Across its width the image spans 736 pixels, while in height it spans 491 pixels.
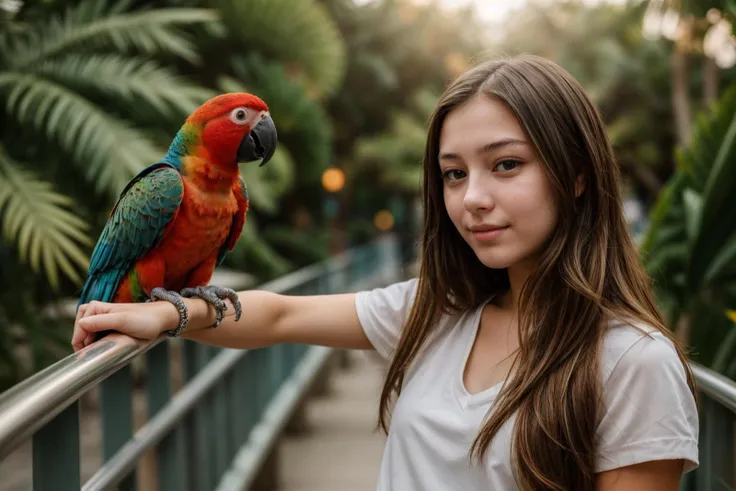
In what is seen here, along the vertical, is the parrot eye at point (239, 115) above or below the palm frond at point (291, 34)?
below

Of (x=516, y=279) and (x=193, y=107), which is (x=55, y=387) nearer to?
(x=516, y=279)

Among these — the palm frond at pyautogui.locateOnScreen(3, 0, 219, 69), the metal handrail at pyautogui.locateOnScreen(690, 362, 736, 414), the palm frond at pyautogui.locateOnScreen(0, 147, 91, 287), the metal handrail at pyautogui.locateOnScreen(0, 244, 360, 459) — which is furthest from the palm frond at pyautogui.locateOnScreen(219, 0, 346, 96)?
the metal handrail at pyautogui.locateOnScreen(690, 362, 736, 414)

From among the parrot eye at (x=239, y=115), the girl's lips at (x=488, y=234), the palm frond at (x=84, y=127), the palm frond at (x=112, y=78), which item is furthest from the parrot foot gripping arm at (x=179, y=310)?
the palm frond at (x=112, y=78)

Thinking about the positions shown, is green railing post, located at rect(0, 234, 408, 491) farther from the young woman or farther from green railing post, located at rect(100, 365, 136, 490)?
the young woman

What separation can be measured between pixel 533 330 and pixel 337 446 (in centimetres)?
580

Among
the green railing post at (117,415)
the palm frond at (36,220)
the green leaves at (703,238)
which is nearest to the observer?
the green railing post at (117,415)

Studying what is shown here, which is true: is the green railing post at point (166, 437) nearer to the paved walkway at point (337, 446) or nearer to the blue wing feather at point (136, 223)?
the blue wing feather at point (136, 223)

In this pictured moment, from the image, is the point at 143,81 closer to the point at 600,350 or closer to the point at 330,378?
the point at 600,350

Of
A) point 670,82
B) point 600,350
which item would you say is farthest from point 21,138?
point 670,82

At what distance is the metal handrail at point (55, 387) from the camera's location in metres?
0.89

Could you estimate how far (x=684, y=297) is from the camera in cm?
273

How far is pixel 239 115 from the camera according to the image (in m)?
1.56

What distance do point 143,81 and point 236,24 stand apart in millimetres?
2633

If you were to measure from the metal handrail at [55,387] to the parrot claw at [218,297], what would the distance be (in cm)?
17
